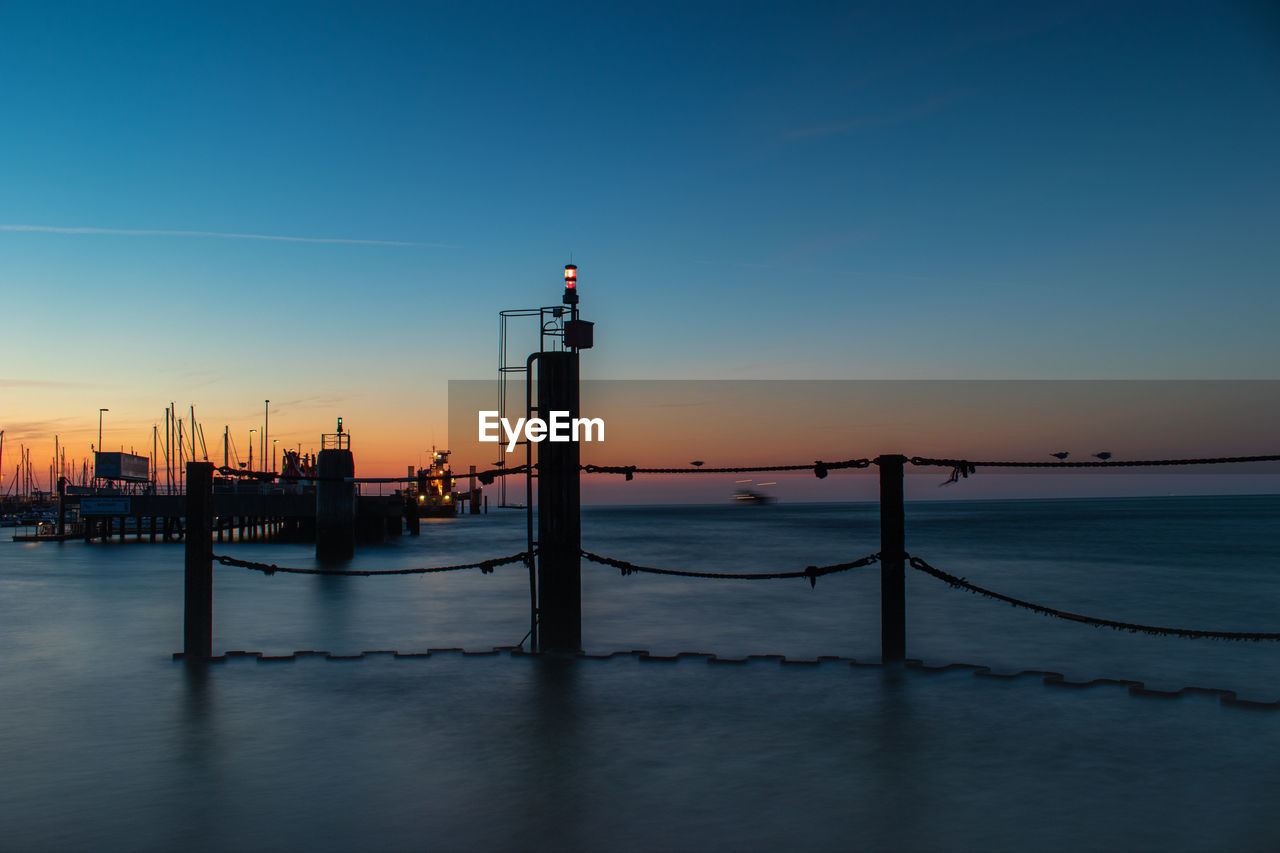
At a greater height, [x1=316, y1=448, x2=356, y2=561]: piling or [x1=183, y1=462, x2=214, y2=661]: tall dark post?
[x1=183, y1=462, x2=214, y2=661]: tall dark post

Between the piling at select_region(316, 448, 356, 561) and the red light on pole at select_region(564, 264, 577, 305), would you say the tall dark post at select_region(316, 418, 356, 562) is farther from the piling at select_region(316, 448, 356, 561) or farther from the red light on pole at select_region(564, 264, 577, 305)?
the red light on pole at select_region(564, 264, 577, 305)

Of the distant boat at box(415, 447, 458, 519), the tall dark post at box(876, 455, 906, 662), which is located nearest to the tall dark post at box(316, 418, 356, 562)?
the tall dark post at box(876, 455, 906, 662)

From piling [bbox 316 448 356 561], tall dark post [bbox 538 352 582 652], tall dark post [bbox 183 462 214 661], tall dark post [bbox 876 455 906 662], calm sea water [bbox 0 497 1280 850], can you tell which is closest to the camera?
calm sea water [bbox 0 497 1280 850]

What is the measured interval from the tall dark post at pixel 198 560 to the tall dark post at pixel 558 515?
3.49 metres

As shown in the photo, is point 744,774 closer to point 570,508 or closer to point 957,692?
point 957,692

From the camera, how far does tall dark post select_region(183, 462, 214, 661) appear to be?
8.97 m

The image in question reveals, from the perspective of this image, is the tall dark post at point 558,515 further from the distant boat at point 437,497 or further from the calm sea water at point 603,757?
the distant boat at point 437,497

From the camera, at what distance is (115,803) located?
498cm

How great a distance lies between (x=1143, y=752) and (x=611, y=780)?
11.5 feet

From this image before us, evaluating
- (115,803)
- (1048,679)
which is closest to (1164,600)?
(1048,679)

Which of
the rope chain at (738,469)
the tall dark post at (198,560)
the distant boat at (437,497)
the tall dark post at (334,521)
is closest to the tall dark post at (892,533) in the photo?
the rope chain at (738,469)

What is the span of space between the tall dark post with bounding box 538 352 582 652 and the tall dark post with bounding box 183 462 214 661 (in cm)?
349

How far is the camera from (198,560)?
900cm

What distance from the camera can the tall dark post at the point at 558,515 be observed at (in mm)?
9398
